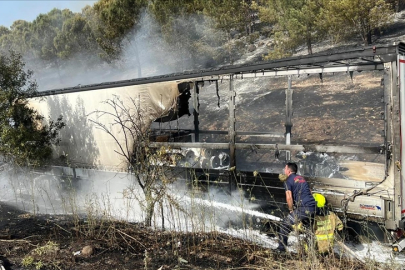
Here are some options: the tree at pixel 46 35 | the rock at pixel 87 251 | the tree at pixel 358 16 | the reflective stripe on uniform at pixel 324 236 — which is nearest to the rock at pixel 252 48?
the tree at pixel 358 16

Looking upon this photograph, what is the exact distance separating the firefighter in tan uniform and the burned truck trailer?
37 centimetres

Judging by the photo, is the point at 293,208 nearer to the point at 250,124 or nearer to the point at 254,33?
the point at 250,124

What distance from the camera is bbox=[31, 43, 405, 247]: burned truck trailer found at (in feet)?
16.9

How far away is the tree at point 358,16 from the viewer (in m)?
18.5

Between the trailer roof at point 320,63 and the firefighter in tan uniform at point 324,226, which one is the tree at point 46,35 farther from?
the firefighter in tan uniform at point 324,226

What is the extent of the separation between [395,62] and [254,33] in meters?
25.0

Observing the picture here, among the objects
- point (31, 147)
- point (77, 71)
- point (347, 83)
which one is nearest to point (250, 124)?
point (347, 83)

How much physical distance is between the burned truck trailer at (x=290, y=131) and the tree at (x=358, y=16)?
372 centimetres

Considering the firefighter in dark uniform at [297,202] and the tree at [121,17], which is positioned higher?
the tree at [121,17]

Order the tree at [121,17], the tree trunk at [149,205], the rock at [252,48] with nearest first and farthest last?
1. the tree trunk at [149,205]
2. the rock at [252,48]
3. the tree at [121,17]

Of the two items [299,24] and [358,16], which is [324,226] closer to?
[358,16]

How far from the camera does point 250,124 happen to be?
58.7ft

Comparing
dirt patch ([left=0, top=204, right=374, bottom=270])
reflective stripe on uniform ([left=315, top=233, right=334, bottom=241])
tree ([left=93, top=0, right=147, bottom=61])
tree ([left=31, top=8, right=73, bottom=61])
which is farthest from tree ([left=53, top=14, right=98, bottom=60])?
reflective stripe on uniform ([left=315, top=233, right=334, bottom=241])

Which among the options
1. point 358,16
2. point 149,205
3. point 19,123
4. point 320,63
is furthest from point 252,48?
point 149,205
